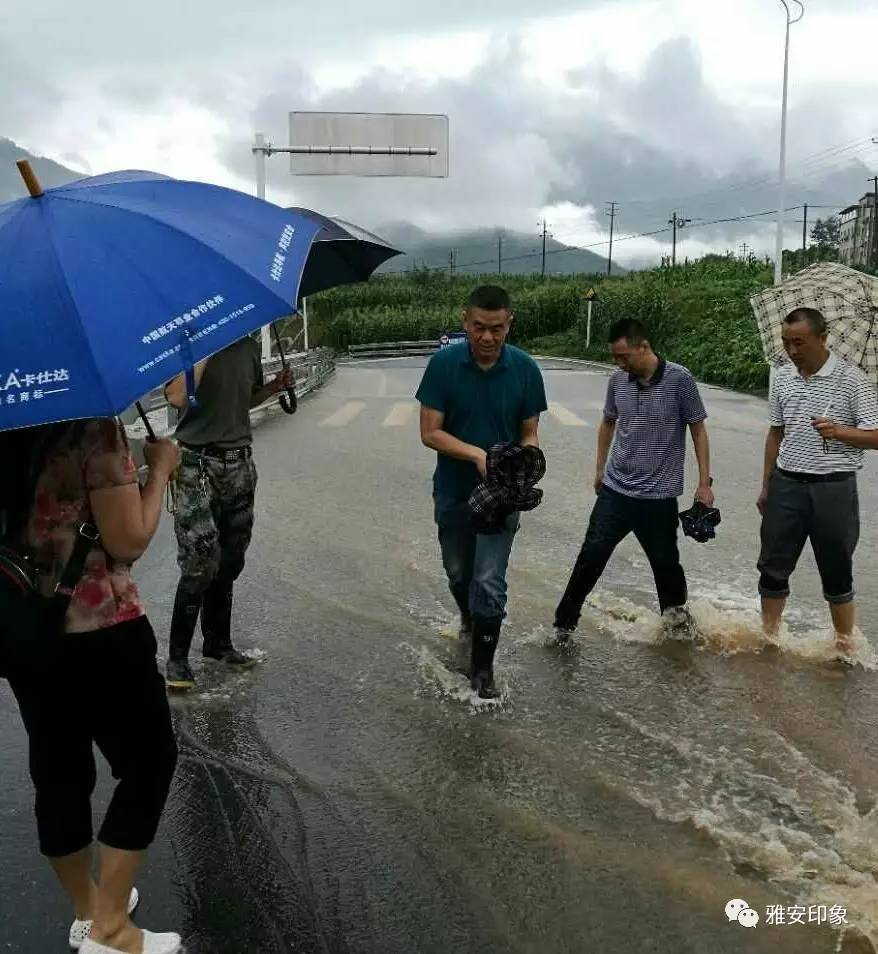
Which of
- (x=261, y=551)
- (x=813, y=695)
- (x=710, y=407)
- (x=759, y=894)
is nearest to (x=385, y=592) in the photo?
(x=261, y=551)

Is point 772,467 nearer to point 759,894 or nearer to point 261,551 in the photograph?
point 759,894

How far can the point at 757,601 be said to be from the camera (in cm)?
595

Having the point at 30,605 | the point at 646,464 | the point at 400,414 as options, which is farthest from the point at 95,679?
the point at 400,414

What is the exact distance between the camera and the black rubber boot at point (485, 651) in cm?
445

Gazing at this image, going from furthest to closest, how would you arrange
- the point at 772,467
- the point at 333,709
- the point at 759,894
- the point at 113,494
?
the point at 772,467
the point at 333,709
the point at 759,894
the point at 113,494

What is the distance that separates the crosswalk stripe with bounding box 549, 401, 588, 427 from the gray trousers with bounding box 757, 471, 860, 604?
1046 centimetres

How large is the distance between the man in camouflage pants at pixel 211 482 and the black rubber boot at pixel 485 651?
1.20m

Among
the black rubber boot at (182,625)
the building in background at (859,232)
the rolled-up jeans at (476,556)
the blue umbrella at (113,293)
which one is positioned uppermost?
the building in background at (859,232)

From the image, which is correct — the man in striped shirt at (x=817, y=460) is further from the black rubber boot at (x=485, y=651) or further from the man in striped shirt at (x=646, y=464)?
the black rubber boot at (x=485, y=651)

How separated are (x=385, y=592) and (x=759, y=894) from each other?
3.53 m

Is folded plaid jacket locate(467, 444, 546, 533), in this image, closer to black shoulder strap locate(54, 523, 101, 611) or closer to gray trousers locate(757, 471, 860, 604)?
gray trousers locate(757, 471, 860, 604)

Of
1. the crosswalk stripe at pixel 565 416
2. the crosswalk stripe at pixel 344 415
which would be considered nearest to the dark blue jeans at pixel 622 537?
the crosswalk stripe at pixel 565 416

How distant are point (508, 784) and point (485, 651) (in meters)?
0.87

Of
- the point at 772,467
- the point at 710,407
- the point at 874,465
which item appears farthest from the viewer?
the point at 710,407
